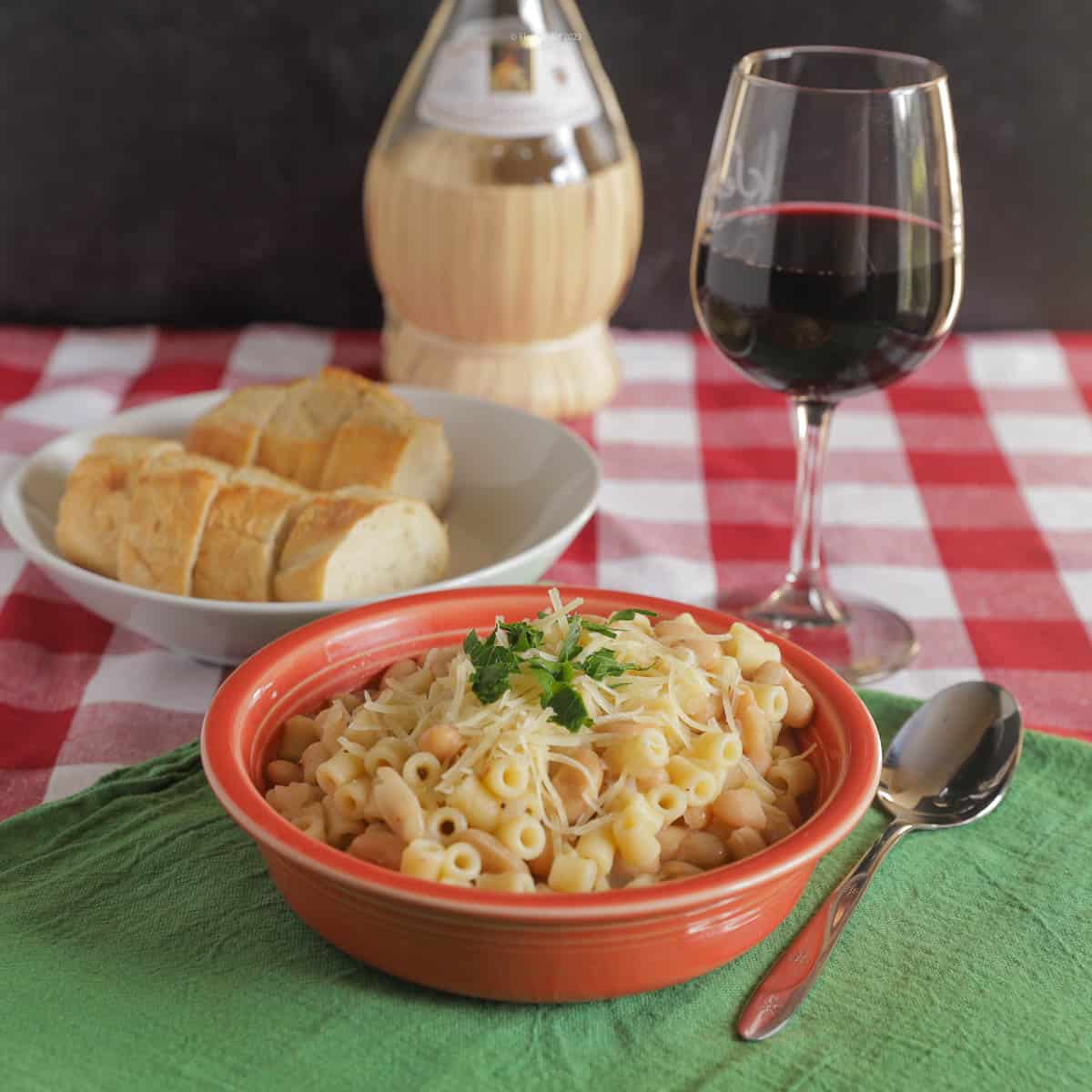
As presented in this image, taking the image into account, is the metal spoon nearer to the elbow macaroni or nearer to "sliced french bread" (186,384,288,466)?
the elbow macaroni

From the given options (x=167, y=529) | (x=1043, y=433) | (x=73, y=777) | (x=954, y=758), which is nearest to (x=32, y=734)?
(x=73, y=777)

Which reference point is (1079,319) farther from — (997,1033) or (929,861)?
(997,1033)

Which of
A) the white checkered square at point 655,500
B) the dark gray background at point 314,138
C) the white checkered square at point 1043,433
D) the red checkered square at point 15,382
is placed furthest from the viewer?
the dark gray background at point 314,138

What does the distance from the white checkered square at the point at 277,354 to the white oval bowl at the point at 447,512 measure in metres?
0.48

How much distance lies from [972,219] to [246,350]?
3.52 ft

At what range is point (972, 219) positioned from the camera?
2.14m

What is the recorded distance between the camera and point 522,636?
914 mm

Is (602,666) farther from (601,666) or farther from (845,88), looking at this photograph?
(845,88)

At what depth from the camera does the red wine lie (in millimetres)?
1158

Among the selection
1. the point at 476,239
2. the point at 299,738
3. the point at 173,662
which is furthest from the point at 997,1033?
the point at 476,239

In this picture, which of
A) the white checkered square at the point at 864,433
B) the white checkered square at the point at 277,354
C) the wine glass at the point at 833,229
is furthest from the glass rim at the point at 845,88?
the white checkered square at the point at 277,354

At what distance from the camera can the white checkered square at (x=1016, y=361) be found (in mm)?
1985

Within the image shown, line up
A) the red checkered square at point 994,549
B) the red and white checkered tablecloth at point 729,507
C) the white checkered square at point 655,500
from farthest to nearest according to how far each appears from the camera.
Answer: the white checkered square at point 655,500, the red checkered square at point 994,549, the red and white checkered tablecloth at point 729,507

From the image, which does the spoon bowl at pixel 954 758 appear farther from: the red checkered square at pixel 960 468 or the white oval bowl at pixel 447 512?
the red checkered square at pixel 960 468
